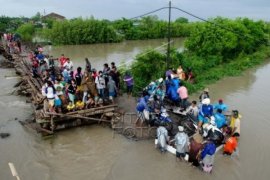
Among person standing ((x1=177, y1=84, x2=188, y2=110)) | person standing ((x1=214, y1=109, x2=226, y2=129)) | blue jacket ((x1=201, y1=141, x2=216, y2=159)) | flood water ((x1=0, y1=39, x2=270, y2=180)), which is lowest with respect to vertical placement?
flood water ((x1=0, y1=39, x2=270, y2=180))

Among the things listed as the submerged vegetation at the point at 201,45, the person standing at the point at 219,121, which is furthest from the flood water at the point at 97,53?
the person standing at the point at 219,121

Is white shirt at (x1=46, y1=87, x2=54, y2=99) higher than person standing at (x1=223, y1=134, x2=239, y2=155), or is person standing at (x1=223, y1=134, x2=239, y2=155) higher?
white shirt at (x1=46, y1=87, x2=54, y2=99)

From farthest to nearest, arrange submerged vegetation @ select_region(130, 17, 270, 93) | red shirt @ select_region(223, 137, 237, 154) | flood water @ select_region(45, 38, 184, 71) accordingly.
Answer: flood water @ select_region(45, 38, 184, 71) < submerged vegetation @ select_region(130, 17, 270, 93) < red shirt @ select_region(223, 137, 237, 154)

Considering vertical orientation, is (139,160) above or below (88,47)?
below

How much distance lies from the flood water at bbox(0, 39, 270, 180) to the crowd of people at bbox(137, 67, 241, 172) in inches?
16.5

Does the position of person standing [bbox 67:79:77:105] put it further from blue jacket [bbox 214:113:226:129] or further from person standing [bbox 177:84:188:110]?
blue jacket [bbox 214:113:226:129]

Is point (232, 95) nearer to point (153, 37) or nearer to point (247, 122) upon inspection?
point (247, 122)

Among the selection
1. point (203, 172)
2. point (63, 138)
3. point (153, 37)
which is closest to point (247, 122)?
point (203, 172)

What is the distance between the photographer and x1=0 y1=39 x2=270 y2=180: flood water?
8.97 meters

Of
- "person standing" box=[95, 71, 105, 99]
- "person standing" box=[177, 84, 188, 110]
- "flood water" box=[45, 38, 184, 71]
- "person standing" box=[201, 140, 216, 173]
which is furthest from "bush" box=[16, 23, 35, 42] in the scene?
"person standing" box=[201, 140, 216, 173]

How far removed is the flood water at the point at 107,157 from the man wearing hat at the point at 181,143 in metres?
0.31

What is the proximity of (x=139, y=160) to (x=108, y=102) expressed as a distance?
345 cm

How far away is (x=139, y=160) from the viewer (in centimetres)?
960

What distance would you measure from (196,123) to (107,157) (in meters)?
3.45
